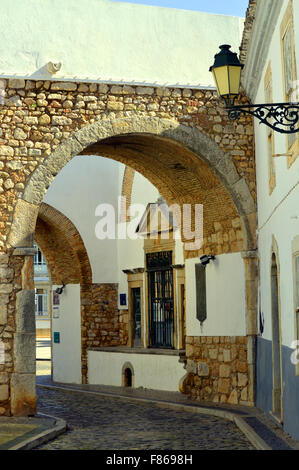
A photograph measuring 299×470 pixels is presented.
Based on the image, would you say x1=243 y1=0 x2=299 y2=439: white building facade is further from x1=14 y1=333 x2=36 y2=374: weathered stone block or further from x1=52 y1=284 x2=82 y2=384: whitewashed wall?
x1=52 y1=284 x2=82 y2=384: whitewashed wall

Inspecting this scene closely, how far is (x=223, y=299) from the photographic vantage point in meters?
13.6

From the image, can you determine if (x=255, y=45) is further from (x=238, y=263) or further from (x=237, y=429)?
(x=237, y=429)

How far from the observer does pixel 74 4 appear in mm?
12602

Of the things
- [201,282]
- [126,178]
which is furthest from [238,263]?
[126,178]

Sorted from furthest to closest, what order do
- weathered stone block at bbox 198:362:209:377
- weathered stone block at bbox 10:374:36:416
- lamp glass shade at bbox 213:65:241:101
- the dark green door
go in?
the dark green door
weathered stone block at bbox 198:362:209:377
weathered stone block at bbox 10:374:36:416
lamp glass shade at bbox 213:65:241:101

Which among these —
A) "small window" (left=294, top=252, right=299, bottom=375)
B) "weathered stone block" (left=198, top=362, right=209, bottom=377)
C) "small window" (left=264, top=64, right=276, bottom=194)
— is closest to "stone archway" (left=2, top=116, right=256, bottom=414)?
"weathered stone block" (left=198, top=362, right=209, bottom=377)

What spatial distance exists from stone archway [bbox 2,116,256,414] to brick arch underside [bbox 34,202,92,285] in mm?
4227

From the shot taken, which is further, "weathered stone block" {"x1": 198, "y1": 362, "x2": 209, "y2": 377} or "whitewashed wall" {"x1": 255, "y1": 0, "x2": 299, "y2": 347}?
"weathered stone block" {"x1": 198, "y1": 362, "x2": 209, "y2": 377}

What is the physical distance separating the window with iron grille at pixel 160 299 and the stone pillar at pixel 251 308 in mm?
4265

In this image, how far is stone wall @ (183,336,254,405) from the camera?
1286 centimetres

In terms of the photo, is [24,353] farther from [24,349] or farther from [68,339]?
[68,339]

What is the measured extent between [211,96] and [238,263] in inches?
104

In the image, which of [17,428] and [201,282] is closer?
[17,428]

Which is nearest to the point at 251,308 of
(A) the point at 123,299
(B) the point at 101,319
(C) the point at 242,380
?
(C) the point at 242,380
